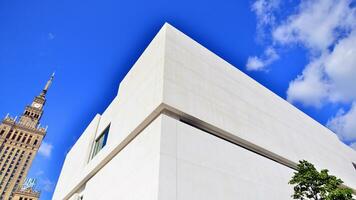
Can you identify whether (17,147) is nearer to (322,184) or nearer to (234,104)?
(234,104)

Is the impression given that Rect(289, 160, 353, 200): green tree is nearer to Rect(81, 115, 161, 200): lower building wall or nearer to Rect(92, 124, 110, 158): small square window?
Rect(81, 115, 161, 200): lower building wall

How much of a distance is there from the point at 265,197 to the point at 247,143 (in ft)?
10.7

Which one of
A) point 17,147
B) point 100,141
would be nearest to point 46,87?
point 17,147

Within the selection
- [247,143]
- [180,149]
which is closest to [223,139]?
[247,143]

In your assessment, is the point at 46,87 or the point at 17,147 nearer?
the point at 17,147

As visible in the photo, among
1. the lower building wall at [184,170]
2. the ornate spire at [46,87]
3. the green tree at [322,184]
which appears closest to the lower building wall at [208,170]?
the lower building wall at [184,170]

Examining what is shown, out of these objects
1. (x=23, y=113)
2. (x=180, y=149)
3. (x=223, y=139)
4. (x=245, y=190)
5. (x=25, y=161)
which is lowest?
(x=245, y=190)

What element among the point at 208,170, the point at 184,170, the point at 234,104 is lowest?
the point at 184,170

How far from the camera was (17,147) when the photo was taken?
9144 centimetres

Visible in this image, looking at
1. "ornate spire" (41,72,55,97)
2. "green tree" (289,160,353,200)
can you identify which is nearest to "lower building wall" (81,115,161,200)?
"green tree" (289,160,353,200)

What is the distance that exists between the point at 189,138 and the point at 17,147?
347 ft

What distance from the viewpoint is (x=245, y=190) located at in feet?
35.6

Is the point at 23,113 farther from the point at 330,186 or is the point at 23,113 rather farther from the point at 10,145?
the point at 330,186

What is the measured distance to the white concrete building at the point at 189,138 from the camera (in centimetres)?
955
